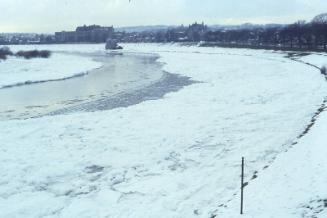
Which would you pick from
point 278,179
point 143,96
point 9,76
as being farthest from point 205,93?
point 9,76

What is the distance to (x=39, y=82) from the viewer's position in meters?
Result: 36.5

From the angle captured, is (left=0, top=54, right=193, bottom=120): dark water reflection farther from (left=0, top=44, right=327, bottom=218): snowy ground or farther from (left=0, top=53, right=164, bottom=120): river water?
(left=0, top=44, right=327, bottom=218): snowy ground

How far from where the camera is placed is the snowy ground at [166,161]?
10.3 metres

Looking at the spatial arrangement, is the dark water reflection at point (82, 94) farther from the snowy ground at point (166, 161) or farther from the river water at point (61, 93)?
the snowy ground at point (166, 161)

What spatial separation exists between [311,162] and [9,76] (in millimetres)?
31786

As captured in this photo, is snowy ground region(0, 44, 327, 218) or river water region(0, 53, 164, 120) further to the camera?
river water region(0, 53, 164, 120)

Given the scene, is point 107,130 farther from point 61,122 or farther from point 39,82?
point 39,82

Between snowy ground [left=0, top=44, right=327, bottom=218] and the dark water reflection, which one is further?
the dark water reflection

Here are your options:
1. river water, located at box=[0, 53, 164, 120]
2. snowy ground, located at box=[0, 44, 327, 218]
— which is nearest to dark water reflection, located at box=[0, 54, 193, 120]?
river water, located at box=[0, 53, 164, 120]

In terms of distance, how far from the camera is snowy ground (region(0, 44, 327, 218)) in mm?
10344

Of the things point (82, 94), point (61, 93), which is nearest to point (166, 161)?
point (82, 94)

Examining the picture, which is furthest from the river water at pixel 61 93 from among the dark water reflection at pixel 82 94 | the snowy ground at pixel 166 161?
the snowy ground at pixel 166 161

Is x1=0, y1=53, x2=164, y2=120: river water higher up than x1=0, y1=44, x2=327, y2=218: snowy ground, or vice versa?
x1=0, y1=53, x2=164, y2=120: river water

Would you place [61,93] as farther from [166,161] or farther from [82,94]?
[166,161]
